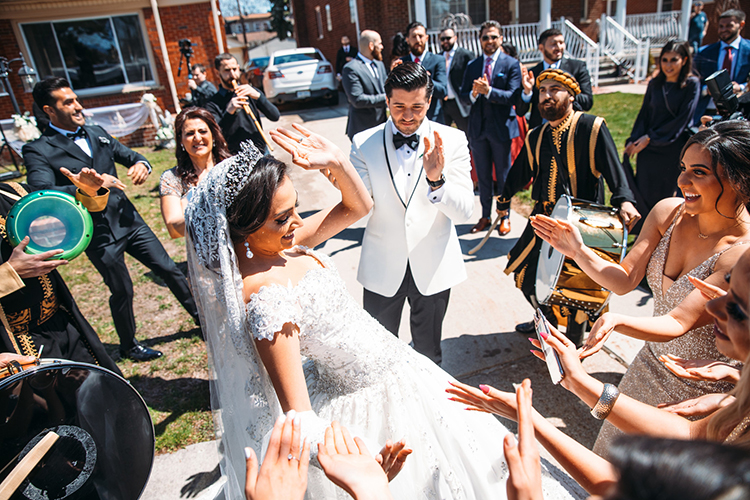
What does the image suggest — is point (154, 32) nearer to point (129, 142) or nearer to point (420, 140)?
point (129, 142)

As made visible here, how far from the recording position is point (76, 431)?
5.75 ft

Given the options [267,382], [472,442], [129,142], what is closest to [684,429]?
[472,442]

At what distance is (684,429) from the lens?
4.73ft

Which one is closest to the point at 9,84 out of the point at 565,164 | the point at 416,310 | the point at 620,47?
the point at 416,310

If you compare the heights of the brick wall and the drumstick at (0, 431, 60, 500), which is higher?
the brick wall

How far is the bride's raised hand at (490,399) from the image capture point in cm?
148

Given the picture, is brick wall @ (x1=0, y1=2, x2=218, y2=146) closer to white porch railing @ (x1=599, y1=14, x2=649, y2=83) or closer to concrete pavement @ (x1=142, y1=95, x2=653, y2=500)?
concrete pavement @ (x1=142, y1=95, x2=653, y2=500)

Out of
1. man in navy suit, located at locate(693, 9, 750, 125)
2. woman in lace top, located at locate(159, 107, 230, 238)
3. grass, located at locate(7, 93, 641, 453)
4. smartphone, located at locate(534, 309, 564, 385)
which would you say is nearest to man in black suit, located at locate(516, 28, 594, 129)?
man in navy suit, located at locate(693, 9, 750, 125)

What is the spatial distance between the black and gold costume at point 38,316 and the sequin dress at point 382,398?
1.53 metres

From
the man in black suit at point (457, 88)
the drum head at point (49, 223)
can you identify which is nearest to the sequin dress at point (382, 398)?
the drum head at point (49, 223)

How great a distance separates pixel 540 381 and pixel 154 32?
1289 cm

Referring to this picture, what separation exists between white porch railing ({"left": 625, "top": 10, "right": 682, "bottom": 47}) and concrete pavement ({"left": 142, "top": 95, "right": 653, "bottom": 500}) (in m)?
15.4

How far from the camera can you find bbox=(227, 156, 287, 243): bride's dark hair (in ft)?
5.56

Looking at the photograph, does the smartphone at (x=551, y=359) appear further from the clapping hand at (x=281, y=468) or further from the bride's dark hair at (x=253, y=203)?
the bride's dark hair at (x=253, y=203)
